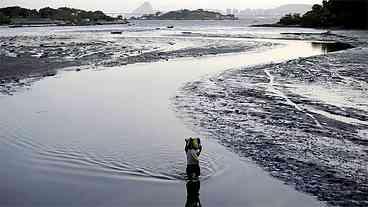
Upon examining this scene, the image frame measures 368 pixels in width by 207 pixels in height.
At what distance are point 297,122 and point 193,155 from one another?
22.7 feet

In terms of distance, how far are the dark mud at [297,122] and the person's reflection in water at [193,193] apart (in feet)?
6.76

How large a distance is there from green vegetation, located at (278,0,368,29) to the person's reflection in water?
332 feet

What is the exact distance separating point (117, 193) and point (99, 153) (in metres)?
2.95

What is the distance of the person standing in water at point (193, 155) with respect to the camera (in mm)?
9648

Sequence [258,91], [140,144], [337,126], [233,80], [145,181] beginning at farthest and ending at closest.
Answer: [233,80]
[258,91]
[337,126]
[140,144]
[145,181]

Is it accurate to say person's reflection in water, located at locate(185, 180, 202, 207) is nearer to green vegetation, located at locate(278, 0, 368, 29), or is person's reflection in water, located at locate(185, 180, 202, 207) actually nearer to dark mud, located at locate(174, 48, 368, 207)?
dark mud, located at locate(174, 48, 368, 207)

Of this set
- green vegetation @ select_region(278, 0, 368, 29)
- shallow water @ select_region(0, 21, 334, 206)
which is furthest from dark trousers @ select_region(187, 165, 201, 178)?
green vegetation @ select_region(278, 0, 368, 29)

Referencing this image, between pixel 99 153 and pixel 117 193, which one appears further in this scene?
pixel 99 153

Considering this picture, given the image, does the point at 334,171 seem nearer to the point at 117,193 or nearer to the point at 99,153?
the point at 117,193

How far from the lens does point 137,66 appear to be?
109ft

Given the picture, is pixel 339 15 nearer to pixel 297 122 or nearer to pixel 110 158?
pixel 297 122

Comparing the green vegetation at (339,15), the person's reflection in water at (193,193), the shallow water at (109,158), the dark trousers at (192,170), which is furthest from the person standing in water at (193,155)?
the green vegetation at (339,15)

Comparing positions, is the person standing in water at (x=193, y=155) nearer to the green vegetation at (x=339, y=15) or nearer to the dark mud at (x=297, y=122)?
the dark mud at (x=297, y=122)

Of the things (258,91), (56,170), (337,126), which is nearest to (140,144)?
(56,170)
